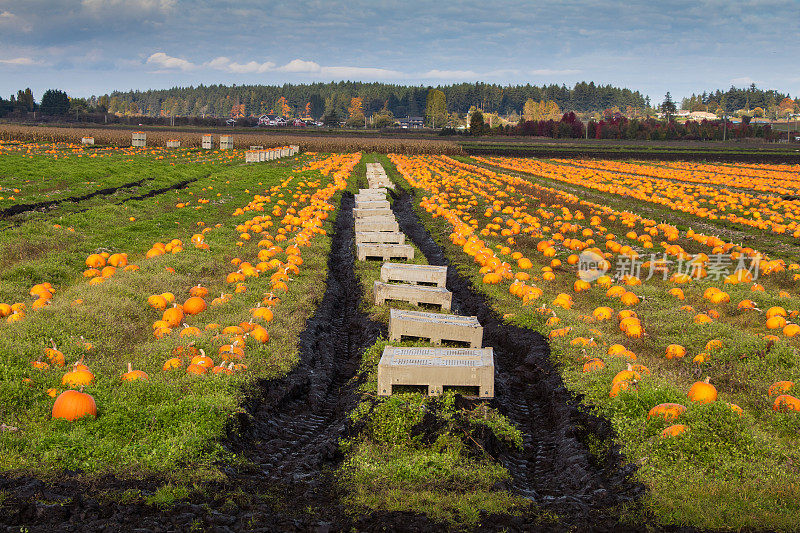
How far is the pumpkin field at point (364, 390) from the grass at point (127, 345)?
0.13ft

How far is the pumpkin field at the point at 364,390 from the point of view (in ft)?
20.5

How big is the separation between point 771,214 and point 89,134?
67.0 m

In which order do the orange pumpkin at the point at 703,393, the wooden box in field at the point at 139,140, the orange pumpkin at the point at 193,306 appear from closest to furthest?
the orange pumpkin at the point at 703,393, the orange pumpkin at the point at 193,306, the wooden box in field at the point at 139,140

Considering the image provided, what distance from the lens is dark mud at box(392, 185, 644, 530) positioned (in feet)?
21.8

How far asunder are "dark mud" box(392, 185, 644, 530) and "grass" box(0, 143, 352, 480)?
3.69 meters

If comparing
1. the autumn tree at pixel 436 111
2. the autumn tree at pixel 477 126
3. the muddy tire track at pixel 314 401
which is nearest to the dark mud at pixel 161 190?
the muddy tire track at pixel 314 401

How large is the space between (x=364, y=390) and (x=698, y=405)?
4.68 metres

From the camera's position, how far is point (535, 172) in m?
48.3

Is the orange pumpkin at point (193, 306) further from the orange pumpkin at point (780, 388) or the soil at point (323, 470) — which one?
the orange pumpkin at point (780, 388)

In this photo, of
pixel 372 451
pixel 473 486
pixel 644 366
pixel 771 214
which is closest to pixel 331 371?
pixel 372 451

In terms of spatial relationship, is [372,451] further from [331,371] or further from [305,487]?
[331,371]

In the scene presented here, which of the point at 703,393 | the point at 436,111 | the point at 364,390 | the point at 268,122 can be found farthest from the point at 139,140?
the point at 436,111

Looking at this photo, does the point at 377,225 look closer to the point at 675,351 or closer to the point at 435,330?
the point at 435,330

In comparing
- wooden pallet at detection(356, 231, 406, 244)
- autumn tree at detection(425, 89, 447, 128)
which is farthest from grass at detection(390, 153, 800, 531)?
autumn tree at detection(425, 89, 447, 128)
